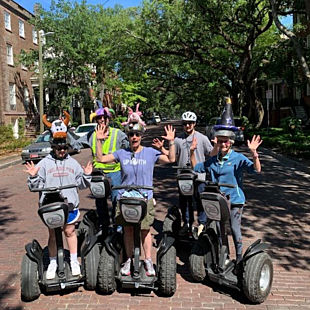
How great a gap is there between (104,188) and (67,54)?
2802cm

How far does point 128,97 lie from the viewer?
43688 millimetres

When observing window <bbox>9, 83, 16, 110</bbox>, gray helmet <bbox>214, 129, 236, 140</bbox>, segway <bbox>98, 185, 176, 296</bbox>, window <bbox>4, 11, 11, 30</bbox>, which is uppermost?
window <bbox>4, 11, 11, 30</bbox>

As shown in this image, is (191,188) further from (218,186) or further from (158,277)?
(158,277)

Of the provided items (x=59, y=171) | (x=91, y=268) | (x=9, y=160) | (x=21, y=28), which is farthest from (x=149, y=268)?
(x=21, y=28)

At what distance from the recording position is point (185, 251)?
532 cm

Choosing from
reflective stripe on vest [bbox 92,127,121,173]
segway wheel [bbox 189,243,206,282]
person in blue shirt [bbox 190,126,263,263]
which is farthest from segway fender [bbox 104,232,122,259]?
person in blue shirt [bbox 190,126,263,263]

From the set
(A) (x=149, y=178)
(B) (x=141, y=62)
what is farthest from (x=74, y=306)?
(B) (x=141, y=62)

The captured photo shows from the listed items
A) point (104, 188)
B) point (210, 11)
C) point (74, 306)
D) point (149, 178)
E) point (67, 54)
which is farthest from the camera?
point (67, 54)

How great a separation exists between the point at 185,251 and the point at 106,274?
5.26ft

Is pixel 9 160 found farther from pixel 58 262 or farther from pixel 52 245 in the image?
pixel 58 262

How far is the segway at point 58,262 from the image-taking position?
3814mm

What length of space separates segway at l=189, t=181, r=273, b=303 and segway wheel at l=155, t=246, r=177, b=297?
0.34 m

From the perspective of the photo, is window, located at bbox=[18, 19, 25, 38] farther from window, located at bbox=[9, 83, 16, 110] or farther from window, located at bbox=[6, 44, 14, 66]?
Result: window, located at bbox=[9, 83, 16, 110]

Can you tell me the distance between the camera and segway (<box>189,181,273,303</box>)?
12.4 feet
